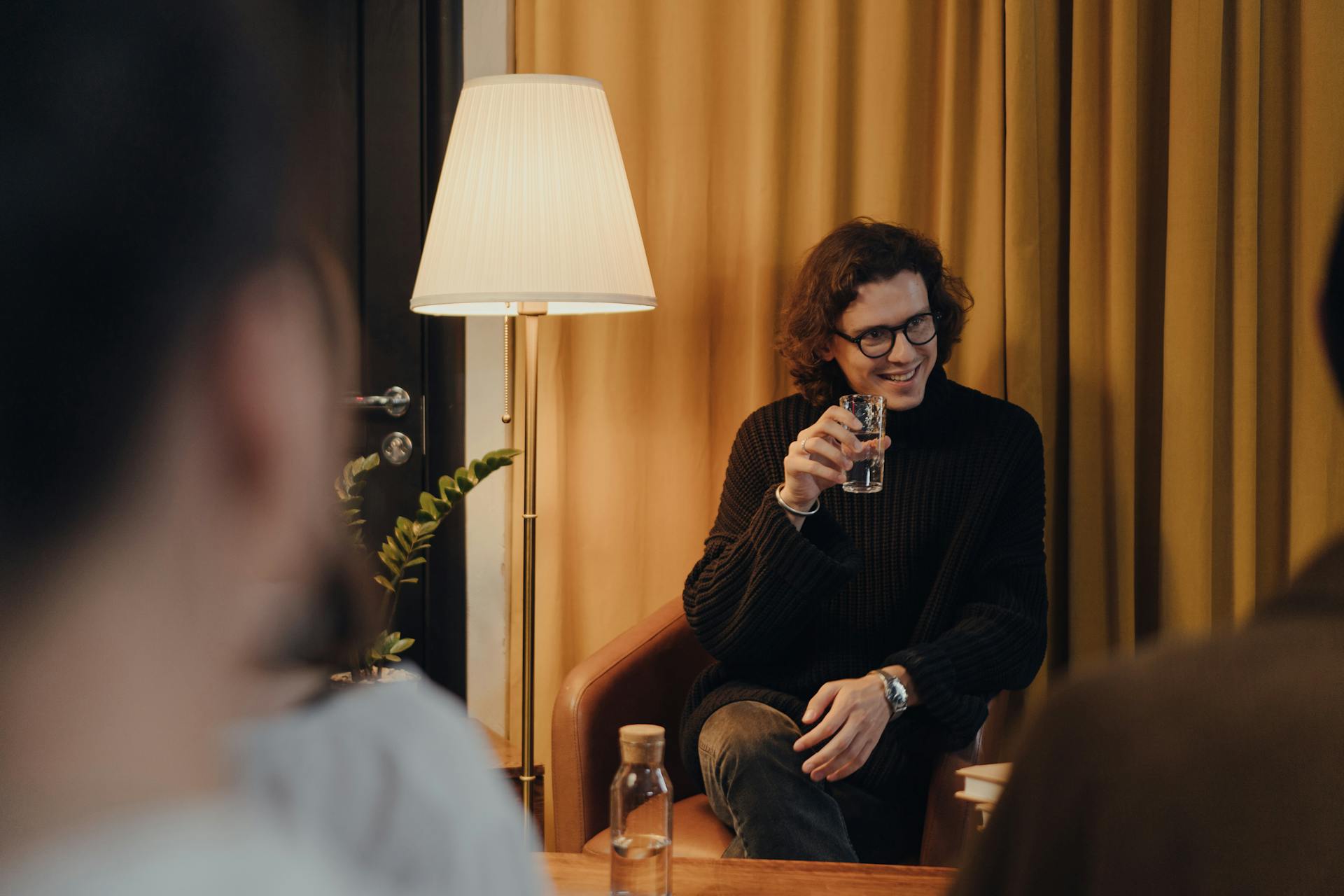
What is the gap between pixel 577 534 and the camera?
2.63 meters

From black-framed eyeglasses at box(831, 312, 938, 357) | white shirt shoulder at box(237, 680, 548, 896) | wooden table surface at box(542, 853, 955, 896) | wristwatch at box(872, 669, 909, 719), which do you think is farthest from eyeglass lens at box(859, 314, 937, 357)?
white shirt shoulder at box(237, 680, 548, 896)

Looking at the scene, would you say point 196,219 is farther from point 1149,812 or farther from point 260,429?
point 1149,812

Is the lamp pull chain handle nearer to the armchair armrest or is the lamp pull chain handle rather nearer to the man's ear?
the armchair armrest

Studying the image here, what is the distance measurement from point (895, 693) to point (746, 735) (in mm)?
238

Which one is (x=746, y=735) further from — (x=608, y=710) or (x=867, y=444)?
(x=867, y=444)

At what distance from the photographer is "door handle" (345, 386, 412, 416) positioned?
8.57 feet

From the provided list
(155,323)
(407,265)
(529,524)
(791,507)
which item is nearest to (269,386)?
(155,323)

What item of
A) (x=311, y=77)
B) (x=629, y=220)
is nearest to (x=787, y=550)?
(x=629, y=220)

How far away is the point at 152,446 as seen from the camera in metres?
0.34

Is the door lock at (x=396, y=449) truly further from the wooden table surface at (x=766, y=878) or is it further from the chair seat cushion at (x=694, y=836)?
the wooden table surface at (x=766, y=878)

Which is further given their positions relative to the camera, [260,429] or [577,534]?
[577,534]

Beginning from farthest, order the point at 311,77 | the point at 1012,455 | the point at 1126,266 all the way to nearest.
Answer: the point at 1126,266 → the point at 1012,455 → the point at 311,77

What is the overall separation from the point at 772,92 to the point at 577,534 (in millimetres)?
1020

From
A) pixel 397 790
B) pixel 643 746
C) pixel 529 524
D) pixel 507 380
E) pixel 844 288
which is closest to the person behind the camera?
pixel 397 790
